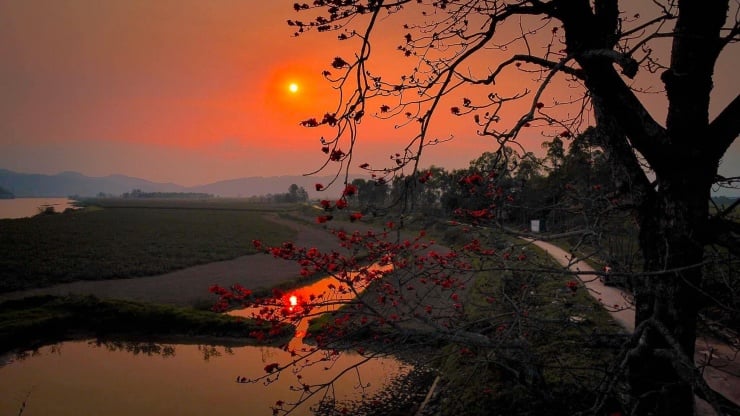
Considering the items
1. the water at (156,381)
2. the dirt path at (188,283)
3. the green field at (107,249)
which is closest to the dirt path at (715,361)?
the water at (156,381)

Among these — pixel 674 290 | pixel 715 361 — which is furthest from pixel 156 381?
pixel 715 361

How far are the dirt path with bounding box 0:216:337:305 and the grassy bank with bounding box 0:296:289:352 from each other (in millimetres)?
2410

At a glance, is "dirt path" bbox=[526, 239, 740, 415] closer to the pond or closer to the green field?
the pond

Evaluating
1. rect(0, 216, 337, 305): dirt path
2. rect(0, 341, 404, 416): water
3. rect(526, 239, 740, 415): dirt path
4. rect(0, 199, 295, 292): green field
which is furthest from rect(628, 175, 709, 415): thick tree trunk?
rect(0, 199, 295, 292): green field

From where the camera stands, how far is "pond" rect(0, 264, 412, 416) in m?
11.0

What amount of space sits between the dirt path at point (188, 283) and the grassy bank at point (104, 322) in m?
2.41

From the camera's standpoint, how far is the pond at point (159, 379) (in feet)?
36.1

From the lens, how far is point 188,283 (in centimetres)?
2477

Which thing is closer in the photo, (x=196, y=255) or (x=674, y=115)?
(x=674, y=115)

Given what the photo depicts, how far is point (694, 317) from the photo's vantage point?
144 inches

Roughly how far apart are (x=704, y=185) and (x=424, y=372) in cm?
1023

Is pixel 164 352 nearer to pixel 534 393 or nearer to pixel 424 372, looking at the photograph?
pixel 424 372

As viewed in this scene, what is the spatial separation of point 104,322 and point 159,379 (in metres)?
6.55

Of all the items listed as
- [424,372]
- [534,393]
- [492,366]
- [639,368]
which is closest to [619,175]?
[639,368]
